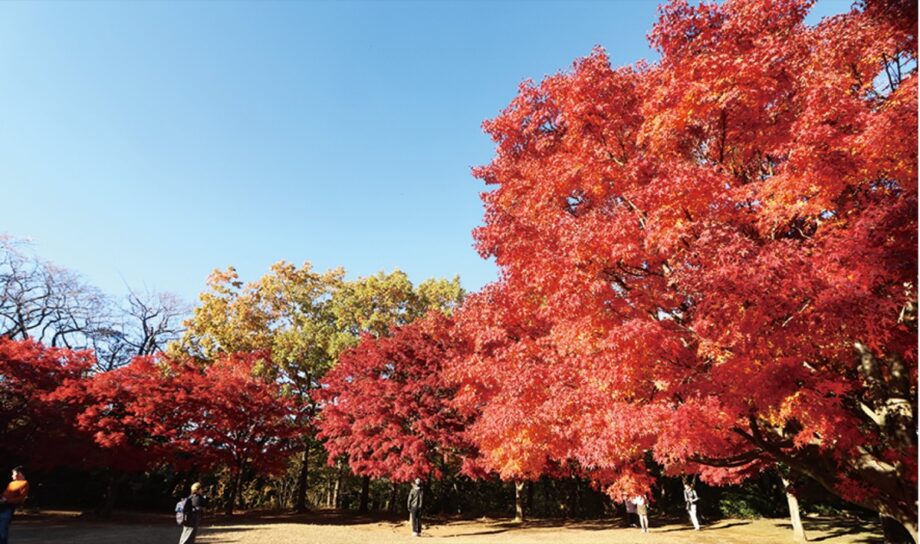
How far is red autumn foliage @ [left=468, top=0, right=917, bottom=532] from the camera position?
20.1 feet

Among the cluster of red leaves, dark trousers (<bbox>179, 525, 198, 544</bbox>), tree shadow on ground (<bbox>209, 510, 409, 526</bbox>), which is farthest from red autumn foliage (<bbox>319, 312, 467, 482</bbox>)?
dark trousers (<bbox>179, 525, 198, 544</bbox>)

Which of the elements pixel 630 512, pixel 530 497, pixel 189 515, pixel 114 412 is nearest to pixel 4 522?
pixel 189 515

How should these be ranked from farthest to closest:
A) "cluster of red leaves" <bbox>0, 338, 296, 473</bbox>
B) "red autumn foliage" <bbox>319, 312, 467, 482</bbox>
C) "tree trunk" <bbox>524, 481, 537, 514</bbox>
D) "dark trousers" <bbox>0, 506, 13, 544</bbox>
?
1. "tree trunk" <bbox>524, 481, 537, 514</bbox>
2. "red autumn foliage" <bbox>319, 312, 467, 482</bbox>
3. "cluster of red leaves" <bbox>0, 338, 296, 473</bbox>
4. "dark trousers" <bbox>0, 506, 13, 544</bbox>

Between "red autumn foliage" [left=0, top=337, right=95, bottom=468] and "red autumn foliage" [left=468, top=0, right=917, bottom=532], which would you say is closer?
"red autumn foliage" [left=468, top=0, right=917, bottom=532]

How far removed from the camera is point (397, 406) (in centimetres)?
1728

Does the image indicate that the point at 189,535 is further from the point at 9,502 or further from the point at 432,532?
the point at 432,532

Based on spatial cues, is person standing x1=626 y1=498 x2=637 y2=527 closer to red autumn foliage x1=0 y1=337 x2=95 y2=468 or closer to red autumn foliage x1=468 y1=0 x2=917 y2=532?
red autumn foliage x1=468 y1=0 x2=917 y2=532

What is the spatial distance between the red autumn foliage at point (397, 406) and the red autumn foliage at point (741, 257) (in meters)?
7.15

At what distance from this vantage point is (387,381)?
1833 cm

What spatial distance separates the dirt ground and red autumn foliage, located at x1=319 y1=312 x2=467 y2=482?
242 cm

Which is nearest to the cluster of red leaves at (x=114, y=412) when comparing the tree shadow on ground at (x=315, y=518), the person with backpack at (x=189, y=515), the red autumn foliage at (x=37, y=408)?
the red autumn foliage at (x=37, y=408)

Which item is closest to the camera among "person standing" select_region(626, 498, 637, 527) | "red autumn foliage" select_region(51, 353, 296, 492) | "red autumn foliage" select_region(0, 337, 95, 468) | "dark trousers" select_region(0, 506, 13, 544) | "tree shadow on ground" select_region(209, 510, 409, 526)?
"dark trousers" select_region(0, 506, 13, 544)

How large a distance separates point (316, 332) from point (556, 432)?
1893 cm

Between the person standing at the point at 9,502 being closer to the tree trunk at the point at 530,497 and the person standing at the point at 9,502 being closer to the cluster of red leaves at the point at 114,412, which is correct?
the cluster of red leaves at the point at 114,412
